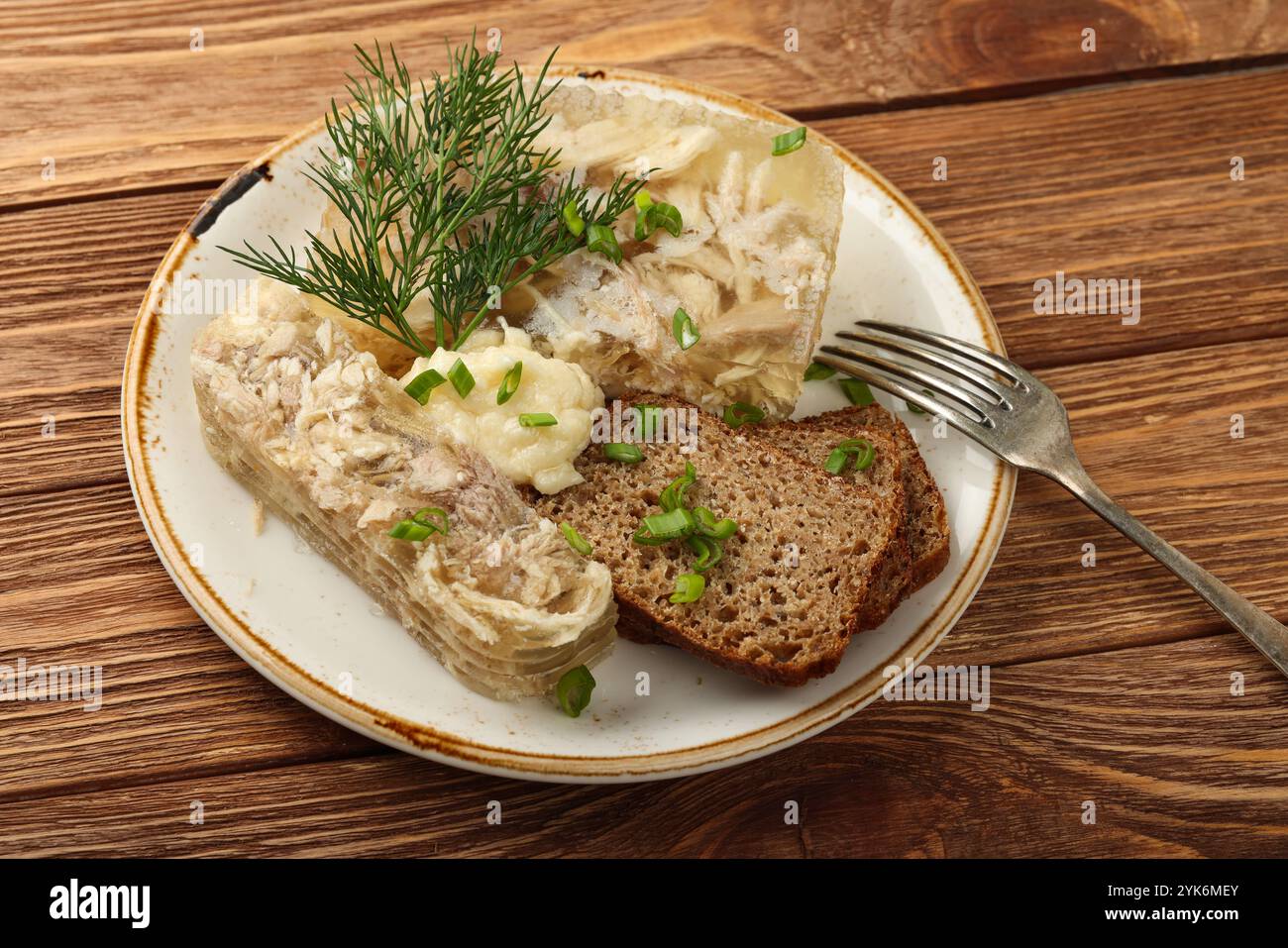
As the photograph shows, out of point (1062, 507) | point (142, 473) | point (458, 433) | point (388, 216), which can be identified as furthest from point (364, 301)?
point (1062, 507)

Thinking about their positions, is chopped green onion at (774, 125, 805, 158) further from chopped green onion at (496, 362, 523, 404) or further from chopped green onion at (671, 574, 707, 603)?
chopped green onion at (671, 574, 707, 603)

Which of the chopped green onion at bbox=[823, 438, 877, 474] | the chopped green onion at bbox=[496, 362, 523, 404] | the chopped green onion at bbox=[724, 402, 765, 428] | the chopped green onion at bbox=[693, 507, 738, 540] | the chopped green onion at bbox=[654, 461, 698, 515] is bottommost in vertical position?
the chopped green onion at bbox=[693, 507, 738, 540]

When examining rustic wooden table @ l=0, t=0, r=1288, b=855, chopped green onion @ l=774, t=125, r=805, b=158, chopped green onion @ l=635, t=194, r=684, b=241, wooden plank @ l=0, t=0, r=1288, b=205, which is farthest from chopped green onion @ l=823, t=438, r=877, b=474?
wooden plank @ l=0, t=0, r=1288, b=205

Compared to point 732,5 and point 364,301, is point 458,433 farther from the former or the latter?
point 732,5

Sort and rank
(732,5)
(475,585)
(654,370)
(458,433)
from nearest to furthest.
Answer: (475,585), (458,433), (654,370), (732,5)

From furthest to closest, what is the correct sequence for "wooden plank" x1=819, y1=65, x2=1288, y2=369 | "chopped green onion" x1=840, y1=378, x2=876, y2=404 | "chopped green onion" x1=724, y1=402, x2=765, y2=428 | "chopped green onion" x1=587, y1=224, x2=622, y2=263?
"wooden plank" x1=819, y1=65, x2=1288, y2=369, "chopped green onion" x1=840, y1=378, x2=876, y2=404, "chopped green onion" x1=724, y1=402, x2=765, y2=428, "chopped green onion" x1=587, y1=224, x2=622, y2=263

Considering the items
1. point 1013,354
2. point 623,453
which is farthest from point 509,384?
point 1013,354

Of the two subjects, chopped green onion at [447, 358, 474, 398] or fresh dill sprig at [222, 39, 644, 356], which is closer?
chopped green onion at [447, 358, 474, 398]
